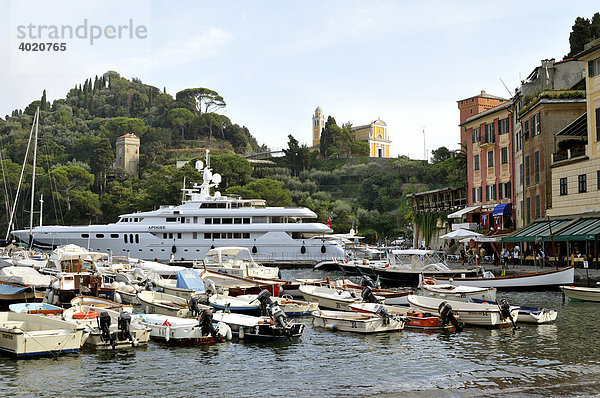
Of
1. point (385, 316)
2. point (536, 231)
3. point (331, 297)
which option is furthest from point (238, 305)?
point (536, 231)

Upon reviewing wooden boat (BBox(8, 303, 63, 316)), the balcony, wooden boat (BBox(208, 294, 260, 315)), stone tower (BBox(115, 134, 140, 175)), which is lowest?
wooden boat (BBox(208, 294, 260, 315))

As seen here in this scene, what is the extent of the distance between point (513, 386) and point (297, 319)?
11860 millimetres

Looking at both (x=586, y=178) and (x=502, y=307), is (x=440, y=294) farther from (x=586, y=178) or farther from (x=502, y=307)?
(x=586, y=178)

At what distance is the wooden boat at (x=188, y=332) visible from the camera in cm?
1920

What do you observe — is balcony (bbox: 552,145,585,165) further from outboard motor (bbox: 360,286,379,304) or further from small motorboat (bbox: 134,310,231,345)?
small motorboat (bbox: 134,310,231,345)

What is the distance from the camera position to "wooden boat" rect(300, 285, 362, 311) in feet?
83.8

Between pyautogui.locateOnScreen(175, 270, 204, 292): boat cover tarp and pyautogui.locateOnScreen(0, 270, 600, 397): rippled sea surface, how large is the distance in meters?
9.50

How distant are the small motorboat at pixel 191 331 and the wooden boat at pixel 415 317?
572 centimetres

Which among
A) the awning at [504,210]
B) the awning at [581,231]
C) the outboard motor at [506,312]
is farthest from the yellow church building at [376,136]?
the outboard motor at [506,312]

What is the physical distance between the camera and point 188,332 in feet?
63.1

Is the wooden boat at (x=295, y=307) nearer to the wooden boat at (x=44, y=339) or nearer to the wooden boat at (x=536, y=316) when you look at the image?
the wooden boat at (x=536, y=316)

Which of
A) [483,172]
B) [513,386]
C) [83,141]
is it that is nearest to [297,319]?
[513,386]

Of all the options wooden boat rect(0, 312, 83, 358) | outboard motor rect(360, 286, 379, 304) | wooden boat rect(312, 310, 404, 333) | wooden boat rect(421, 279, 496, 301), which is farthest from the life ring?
wooden boat rect(421, 279, 496, 301)

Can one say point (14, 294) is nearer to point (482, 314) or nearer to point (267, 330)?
point (267, 330)
